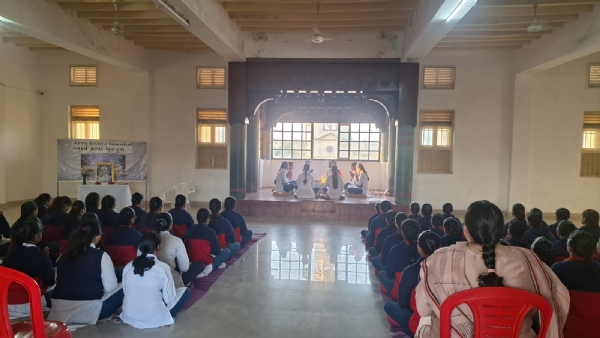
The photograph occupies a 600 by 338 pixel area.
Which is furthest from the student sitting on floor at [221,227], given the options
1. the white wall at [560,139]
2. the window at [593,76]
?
the window at [593,76]

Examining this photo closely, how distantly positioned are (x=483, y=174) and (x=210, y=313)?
7.33 meters

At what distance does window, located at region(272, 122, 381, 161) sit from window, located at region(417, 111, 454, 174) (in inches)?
162

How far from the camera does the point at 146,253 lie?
289 centimetres

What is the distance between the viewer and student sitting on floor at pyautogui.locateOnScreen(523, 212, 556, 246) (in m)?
4.06

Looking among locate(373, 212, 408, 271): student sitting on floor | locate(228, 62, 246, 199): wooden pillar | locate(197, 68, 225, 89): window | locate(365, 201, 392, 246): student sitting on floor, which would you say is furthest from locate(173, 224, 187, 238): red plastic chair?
locate(197, 68, 225, 89): window

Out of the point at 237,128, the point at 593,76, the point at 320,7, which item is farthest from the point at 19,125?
the point at 593,76

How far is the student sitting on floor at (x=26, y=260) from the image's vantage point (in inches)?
115

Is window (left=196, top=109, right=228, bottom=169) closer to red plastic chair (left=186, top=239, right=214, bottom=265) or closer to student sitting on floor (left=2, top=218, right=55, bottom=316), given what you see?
red plastic chair (left=186, top=239, right=214, bottom=265)

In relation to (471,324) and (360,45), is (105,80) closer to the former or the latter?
(360,45)

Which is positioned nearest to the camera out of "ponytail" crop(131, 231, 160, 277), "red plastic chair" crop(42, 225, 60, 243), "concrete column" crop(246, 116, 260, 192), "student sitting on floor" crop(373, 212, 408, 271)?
"ponytail" crop(131, 231, 160, 277)

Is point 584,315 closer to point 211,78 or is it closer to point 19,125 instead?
point 211,78

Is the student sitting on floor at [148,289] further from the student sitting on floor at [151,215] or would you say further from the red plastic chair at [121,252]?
the student sitting on floor at [151,215]

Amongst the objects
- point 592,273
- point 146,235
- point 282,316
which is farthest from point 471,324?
point 146,235

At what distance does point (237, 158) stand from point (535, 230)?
20.0 ft
